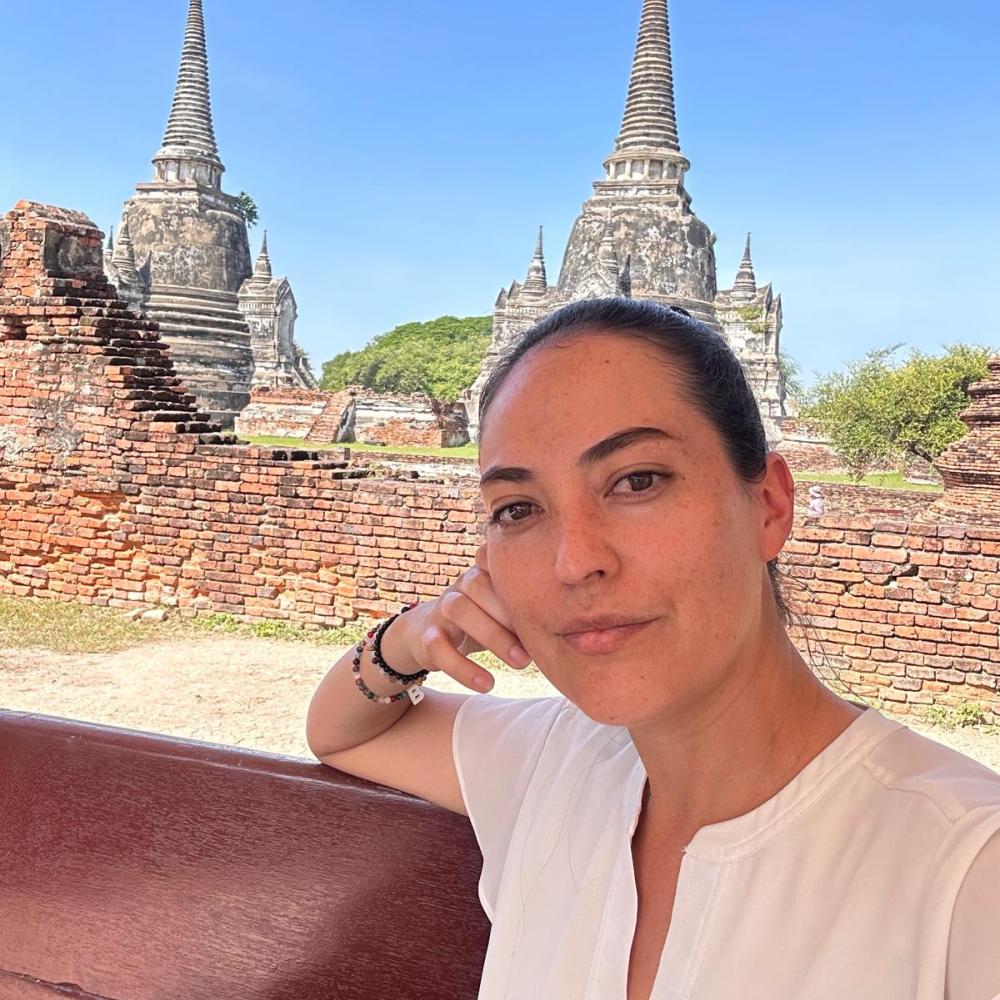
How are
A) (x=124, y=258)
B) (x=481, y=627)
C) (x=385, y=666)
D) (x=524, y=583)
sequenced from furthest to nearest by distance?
(x=124, y=258) → (x=385, y=666) → (x=481, y=627) → (x=524, y=583)

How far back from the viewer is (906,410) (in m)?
17.9

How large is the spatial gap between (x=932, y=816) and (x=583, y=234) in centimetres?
2675

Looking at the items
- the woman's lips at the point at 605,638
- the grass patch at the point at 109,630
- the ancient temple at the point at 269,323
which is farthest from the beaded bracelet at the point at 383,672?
the ancient temple at the point at 269,323

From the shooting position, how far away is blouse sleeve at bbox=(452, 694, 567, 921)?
1.30m

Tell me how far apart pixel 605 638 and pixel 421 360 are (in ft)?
148

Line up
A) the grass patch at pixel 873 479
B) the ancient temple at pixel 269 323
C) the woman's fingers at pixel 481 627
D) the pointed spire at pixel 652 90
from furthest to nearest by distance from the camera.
→ 1. the ancient temple at pixel 269 323
2. the pointed spire at pixel 652 90
3. the grass patch at pixel 873 479
4. the woman's fingers at pixel 481 627

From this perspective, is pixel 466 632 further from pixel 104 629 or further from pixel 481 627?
pixel 104 629

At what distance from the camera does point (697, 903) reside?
3.23 ft

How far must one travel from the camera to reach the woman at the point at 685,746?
858mm

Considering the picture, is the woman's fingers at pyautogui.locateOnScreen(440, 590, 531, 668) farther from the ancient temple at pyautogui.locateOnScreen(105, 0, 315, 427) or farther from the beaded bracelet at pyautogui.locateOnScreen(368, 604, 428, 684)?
the ancient temple at pyautogui.locateOnScreen(105, 0, 315, 427)

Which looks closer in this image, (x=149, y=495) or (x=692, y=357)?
(x=692, y=357)

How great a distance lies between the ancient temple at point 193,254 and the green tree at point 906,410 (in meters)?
12.4

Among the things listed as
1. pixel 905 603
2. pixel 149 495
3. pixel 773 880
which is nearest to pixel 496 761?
pixel 773 880

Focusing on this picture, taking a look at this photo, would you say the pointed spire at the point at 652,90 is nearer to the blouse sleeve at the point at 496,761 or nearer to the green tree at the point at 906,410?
the green tree at the point at 906,410
